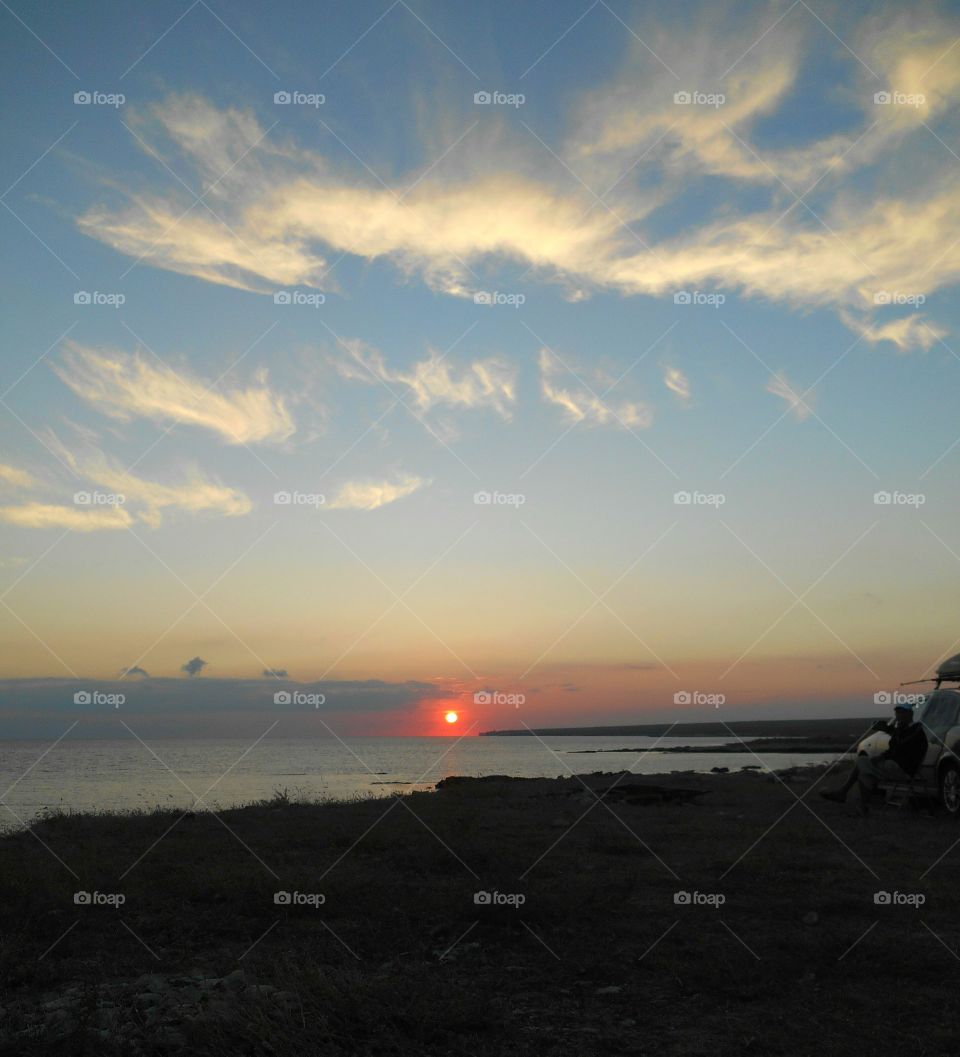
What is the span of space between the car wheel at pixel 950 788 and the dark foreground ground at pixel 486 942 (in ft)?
2.92

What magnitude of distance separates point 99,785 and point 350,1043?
41693 mm

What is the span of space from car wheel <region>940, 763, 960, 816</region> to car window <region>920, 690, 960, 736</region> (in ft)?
1.93

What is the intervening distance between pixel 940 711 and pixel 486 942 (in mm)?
10508

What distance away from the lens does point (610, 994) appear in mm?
5699

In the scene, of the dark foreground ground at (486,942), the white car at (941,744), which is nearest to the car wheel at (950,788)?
the white car at (941,744)

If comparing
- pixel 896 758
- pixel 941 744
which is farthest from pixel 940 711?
pixel 896 758

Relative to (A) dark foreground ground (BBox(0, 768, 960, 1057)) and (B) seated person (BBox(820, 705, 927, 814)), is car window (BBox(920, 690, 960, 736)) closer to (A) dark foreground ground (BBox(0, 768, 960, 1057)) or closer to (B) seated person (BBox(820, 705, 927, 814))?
(B) seated person (BBox(820, 705, 927, 814))

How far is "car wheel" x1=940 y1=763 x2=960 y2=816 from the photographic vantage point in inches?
531

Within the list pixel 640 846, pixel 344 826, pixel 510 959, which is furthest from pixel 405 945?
pixel 344 826

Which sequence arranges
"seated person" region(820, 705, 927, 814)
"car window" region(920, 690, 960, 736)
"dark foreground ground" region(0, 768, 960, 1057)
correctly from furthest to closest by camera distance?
"seated person" region(820, 705, 927, 814) → "car window" region(920, 690, 960, 736) → "dark foreground ground" region(0, 768, 960, 1057)

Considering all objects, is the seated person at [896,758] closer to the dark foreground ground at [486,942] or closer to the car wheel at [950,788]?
the car wheel at [950,788]

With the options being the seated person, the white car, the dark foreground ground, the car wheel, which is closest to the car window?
the white car

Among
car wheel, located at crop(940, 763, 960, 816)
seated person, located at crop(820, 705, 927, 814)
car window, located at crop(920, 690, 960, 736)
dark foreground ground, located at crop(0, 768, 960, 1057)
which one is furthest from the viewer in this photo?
seated person, located at crop(820, 705, 927, 814)

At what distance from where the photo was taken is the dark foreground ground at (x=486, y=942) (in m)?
4.85
